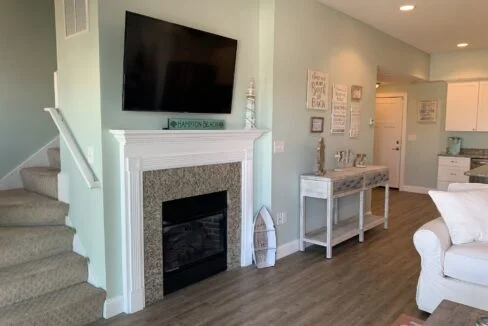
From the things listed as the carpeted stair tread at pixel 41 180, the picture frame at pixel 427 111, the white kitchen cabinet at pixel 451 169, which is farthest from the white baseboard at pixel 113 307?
the picture frame at pixel 427 111

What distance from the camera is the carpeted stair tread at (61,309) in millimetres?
2516

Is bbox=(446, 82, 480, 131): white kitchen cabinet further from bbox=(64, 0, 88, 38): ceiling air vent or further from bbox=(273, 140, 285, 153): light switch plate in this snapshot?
bbox=(64, 0, 88, 38): ceiling air vent

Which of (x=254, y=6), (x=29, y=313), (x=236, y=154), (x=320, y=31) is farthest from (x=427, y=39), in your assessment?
(x=29, y=313)

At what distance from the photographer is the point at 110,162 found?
2.84 metres

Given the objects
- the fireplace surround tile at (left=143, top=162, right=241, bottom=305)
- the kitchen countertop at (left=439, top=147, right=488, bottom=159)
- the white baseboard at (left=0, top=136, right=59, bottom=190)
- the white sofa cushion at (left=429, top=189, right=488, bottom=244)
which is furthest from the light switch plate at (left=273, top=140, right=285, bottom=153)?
the kitchen countertop at (left=439, top=147, right=488, bottom=159)

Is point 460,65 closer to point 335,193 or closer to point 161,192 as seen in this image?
point 335,193

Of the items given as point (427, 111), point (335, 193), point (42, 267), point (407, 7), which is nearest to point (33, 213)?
point (42, 267)

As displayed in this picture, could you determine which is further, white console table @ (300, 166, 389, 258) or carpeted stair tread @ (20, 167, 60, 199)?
white console table @ (300, 166, 389, 258)

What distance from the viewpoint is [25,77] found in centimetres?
404

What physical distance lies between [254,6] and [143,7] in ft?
4.47

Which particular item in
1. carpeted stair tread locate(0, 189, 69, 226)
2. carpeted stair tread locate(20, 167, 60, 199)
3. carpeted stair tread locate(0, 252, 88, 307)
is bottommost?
carpeted stair tread locate(0, 252, 88, 307)

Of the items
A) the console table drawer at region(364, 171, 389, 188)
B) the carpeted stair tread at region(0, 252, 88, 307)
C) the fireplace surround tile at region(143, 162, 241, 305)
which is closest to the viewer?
the carpeted stair tread at region(0, 252, 88, 307)

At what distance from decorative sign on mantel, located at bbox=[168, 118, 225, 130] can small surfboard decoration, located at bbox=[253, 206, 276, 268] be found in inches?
40.6

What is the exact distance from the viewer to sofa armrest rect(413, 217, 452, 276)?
9.09 ft
